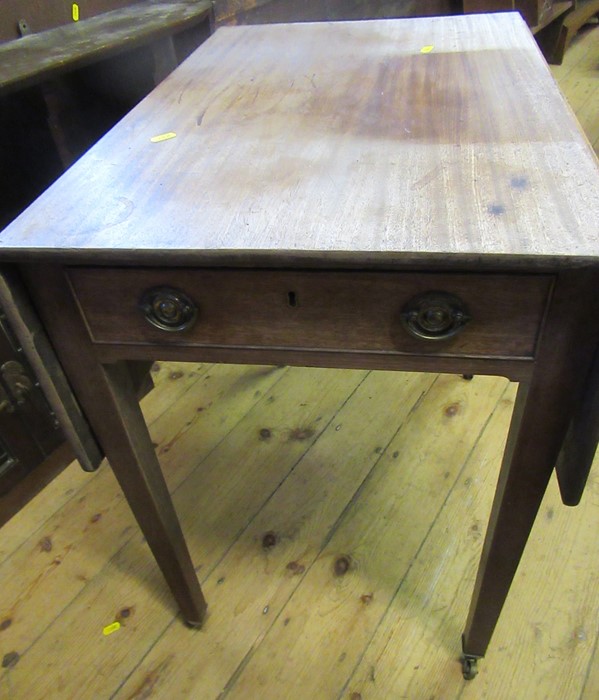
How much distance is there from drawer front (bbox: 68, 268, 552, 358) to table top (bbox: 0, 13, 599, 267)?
0.04m

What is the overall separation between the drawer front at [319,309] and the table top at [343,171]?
4cm

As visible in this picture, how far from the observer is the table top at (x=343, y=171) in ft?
1.82

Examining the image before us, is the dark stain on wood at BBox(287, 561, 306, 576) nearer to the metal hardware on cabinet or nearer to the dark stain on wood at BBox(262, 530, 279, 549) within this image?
the dark stain on wood at BBox(262, 530, 279, 549)

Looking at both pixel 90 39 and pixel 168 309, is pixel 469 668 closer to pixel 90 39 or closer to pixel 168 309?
pixel 168 309

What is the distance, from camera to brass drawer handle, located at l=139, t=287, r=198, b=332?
2.04ft

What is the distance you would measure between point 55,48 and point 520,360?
986mm

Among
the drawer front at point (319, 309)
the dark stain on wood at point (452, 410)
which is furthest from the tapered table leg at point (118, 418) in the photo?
the dark stain on wood at point (452, 410)

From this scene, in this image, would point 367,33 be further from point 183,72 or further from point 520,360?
point 520,360

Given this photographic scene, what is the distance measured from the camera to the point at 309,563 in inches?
46.3

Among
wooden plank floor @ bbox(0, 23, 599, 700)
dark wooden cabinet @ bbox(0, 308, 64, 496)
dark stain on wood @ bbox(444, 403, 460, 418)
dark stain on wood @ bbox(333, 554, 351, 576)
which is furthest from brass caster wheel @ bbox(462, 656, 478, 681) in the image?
dark wooden cabinet @ bbox(0, 308, 64, 496)

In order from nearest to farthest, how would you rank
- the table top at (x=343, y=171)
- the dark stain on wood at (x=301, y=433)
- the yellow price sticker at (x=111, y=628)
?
the table top at (x=343, y=171), the yellow price sticker at (x=111, y=628), the dark stain on wood at (x=301, y=433)

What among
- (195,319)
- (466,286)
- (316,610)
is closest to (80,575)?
(316,610)

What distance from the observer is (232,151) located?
745 mm

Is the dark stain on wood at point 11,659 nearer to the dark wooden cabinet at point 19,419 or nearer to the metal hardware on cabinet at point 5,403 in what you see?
the dark wooden cabinet at point 19,419
